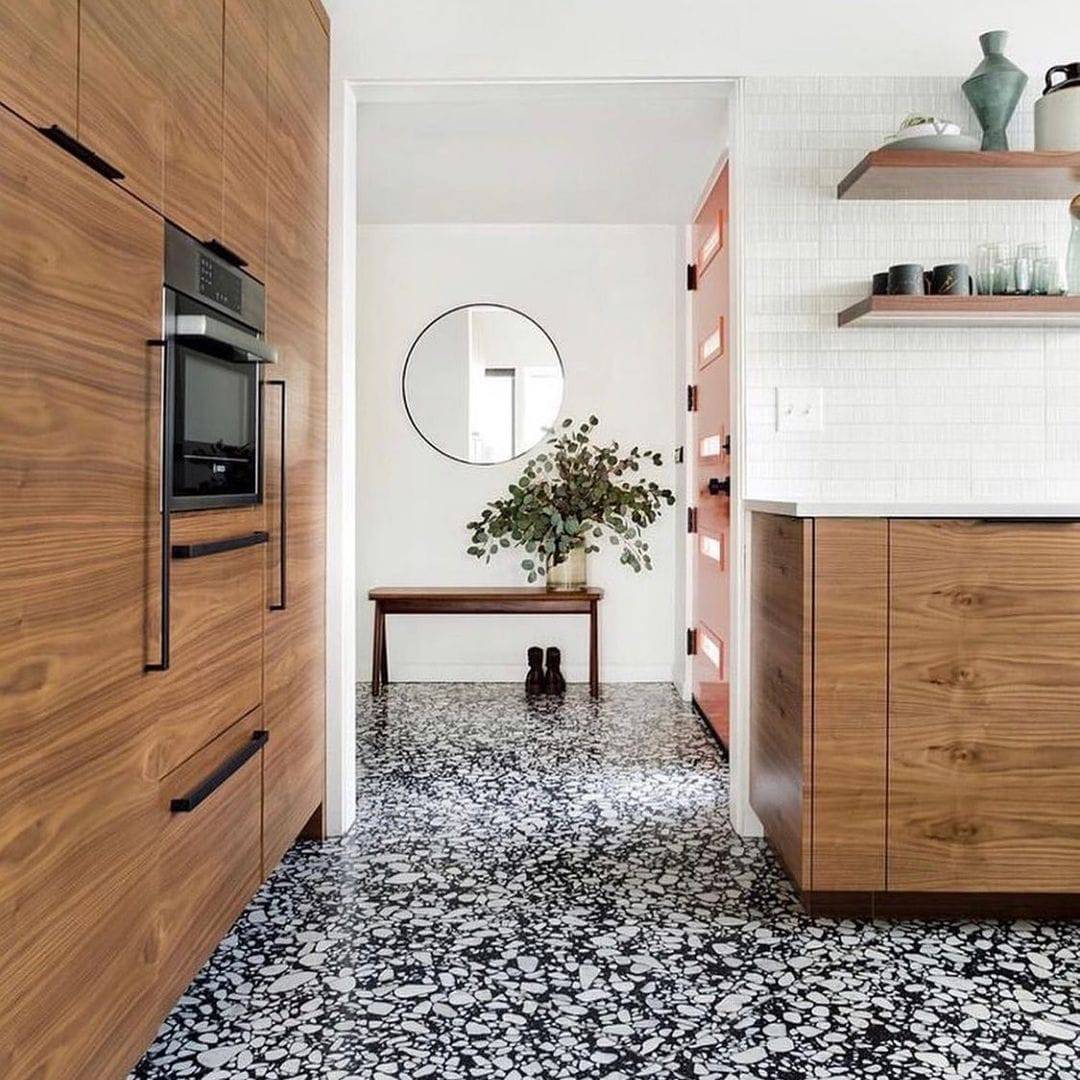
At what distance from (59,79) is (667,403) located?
4.04m

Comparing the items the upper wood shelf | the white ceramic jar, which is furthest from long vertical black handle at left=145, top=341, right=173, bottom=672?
the white ceramic jar

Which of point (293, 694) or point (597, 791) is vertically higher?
point (293, 694)

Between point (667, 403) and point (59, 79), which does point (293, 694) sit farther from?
point (667, 403)

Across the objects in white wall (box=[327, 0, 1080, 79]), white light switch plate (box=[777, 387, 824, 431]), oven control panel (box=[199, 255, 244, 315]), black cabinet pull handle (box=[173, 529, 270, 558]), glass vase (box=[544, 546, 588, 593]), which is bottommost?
glass vase (box=[544, 546, 588, 593])

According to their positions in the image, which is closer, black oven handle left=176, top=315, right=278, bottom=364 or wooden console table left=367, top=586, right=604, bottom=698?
black oven handle left=176, top=315, right=278, bottom=364

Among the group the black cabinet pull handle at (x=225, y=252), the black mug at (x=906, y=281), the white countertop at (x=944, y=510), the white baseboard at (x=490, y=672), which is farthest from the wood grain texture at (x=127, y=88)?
the white baseboard at (x=490, y=672)

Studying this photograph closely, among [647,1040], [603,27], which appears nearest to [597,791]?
[647,1040]

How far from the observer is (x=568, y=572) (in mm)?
4855

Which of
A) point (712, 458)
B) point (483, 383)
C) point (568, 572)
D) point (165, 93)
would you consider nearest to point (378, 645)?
point (568, 572)

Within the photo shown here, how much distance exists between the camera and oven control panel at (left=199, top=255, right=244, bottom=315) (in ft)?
5.63

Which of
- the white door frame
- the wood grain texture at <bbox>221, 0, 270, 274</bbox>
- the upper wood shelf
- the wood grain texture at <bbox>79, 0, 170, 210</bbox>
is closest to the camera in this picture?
the wood grain texture at <bbox>79, 0, 170, 210</bbox>

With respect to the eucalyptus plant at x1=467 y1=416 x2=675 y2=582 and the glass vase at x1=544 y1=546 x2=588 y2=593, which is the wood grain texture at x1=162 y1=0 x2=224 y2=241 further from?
the glass vase at x1=544 y1=546 x2=588 y2=593

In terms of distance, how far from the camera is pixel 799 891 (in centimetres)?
229

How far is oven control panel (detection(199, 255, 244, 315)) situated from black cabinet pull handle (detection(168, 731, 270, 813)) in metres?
0.80
